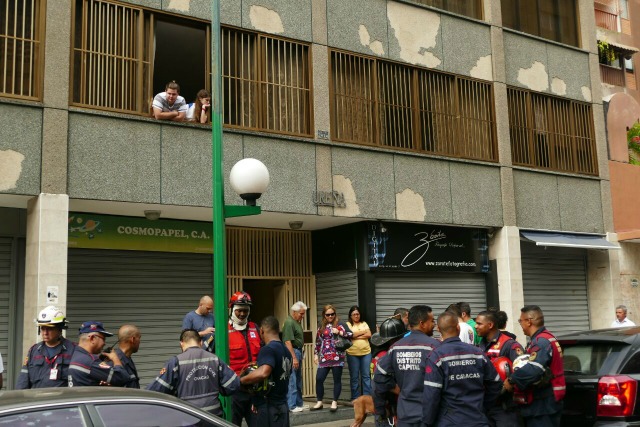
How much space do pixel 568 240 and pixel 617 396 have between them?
10454 mm

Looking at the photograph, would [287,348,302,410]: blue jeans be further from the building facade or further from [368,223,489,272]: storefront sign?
[368,223,489,272]: storefront sign

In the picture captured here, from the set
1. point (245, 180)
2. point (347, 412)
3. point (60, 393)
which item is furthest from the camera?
point (347, 412)

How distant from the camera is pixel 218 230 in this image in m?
8.42

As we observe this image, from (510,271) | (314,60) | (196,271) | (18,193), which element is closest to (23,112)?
(18,193)

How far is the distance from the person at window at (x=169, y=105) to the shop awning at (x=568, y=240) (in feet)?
26.4

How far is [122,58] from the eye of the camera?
1219cm

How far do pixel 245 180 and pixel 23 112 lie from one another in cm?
437

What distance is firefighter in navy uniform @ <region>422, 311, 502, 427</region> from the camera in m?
6.25

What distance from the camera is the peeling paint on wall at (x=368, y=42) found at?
48.9 ft

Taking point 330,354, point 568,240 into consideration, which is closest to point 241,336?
point 330,354

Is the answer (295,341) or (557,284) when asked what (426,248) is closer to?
(295,341)

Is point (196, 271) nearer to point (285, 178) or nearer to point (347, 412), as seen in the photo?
point (285, 178)

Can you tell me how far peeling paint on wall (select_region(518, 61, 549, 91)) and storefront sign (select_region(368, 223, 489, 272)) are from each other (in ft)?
12.5

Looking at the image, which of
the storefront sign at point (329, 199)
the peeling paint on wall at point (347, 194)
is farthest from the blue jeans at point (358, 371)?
the storefront sign at point (329, 199)
